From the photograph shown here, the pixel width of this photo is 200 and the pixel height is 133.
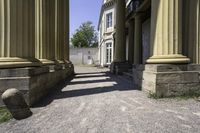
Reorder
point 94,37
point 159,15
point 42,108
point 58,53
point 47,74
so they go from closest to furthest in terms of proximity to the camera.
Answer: point 42,108, point 159,15, point 47,74, point 58,53, point 94,37

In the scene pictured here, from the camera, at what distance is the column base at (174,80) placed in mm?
7559

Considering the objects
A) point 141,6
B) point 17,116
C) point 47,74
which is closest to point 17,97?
point 17,116

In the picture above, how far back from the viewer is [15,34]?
23.0 ft

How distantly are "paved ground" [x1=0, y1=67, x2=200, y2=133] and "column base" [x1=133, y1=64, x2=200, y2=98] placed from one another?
42cm

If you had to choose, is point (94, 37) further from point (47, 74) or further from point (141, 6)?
point (47, 74)

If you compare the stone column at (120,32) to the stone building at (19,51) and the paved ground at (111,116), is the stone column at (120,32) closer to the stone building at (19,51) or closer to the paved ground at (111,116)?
the stone building at (19,51)

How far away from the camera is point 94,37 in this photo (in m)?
72.5

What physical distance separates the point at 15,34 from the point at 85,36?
64.2 meters

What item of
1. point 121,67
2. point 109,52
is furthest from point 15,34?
point 109,52

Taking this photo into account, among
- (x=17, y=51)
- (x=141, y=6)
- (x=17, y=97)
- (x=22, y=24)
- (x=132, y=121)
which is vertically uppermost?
(x=141, y=6)

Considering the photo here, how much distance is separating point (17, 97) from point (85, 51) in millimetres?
46150

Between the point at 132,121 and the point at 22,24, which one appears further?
the point at 22,24

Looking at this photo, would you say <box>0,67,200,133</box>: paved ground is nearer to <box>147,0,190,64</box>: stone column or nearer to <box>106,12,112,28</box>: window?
<box>147,0,190,64</box>: stone column

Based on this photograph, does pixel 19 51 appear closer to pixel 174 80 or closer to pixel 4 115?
pixel 4 115
